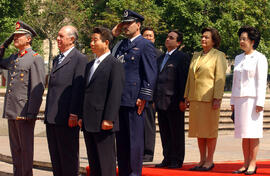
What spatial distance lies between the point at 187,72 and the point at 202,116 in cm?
79

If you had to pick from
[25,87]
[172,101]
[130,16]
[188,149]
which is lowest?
[188,149]

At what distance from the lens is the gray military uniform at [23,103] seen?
6.89m

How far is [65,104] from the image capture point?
21.2ft

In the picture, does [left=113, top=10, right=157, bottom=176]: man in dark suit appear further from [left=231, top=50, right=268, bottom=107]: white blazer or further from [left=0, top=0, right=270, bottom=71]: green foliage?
[left=0, top=0, right=270, bottom=71]: green foliage

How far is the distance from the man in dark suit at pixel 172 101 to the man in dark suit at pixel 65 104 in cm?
159

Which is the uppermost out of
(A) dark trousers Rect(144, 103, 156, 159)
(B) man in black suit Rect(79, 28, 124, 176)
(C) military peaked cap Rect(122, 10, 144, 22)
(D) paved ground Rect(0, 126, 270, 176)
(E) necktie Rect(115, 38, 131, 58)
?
(C) military peaked cap Rect(122, 10, 144, 22)

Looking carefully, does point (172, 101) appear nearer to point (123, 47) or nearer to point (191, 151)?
point (123, 47)

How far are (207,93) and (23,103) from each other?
2354mm

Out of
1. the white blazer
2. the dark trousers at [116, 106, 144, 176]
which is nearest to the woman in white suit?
the white blazer

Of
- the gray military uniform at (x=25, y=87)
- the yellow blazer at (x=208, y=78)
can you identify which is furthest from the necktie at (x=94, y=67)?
the yellow blazer at (x=208, y=78)

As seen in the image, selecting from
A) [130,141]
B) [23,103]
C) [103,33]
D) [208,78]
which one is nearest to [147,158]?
[208,78]

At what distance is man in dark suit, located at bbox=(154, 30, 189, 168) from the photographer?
772 centimetres

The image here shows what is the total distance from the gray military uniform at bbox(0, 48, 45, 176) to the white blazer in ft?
8.15

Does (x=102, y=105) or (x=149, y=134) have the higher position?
(x=102, y=105)
